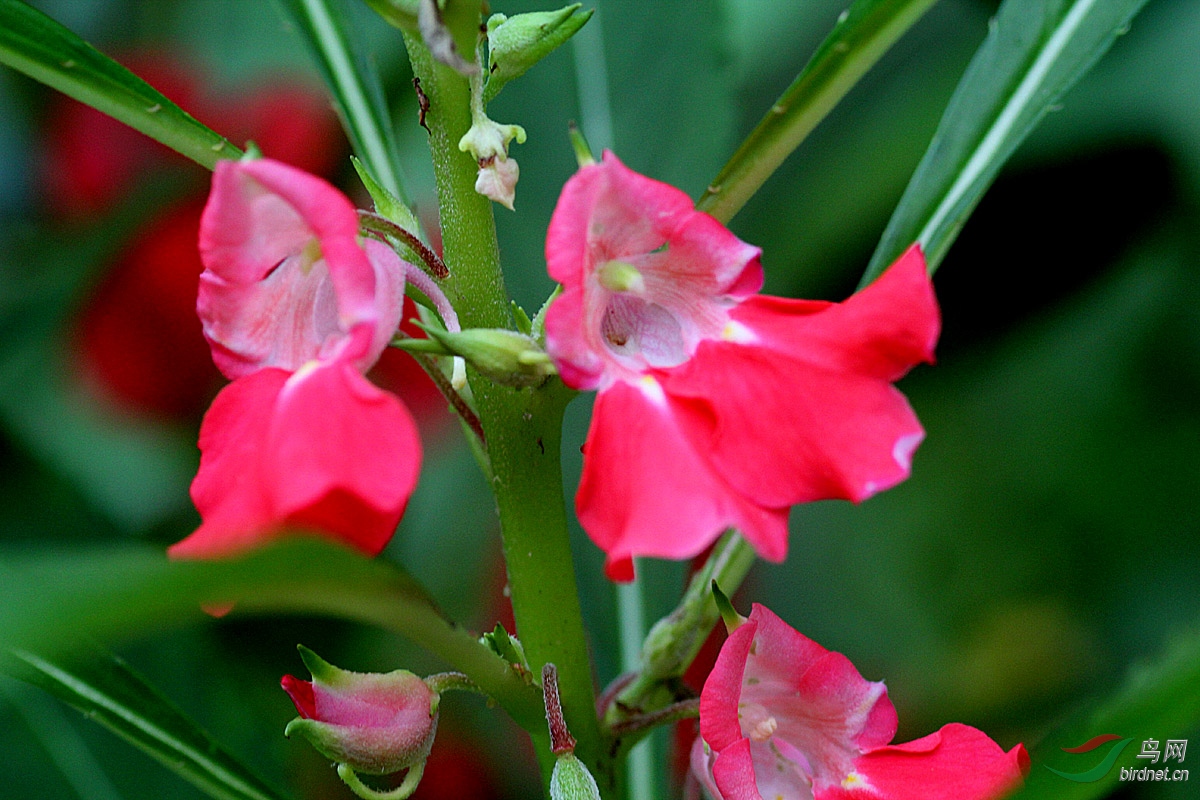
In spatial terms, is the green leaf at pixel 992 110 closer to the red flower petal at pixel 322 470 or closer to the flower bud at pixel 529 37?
the flower bud at pixel 529 37

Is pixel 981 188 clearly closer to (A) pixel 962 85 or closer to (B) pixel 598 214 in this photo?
(A) pixel 962 85

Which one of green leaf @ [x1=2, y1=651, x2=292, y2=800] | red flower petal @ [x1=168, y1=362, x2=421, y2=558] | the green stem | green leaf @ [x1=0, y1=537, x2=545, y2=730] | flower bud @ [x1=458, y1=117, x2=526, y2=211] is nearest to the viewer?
green leaf @ [x1=0, y1=537, x2=545, y2=730]

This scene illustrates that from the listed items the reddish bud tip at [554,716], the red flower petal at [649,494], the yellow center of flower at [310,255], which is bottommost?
the reddish bud tip at [554,716]

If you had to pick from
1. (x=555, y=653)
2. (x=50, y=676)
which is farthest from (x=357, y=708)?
(x=50, y=676)

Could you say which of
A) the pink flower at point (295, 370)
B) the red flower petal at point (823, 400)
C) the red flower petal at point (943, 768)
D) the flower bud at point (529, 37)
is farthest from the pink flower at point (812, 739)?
the flower bud at point (529, 37)

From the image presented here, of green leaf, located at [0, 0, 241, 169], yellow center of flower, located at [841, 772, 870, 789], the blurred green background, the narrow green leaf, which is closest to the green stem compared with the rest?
the blurred green background

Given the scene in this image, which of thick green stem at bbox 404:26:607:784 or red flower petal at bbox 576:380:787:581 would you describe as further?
thick green stem at bbox 404:26:607:784

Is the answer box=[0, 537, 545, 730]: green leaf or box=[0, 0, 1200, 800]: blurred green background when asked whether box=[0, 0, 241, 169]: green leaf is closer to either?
box=[0, 537, 545, 730]: green leaf
